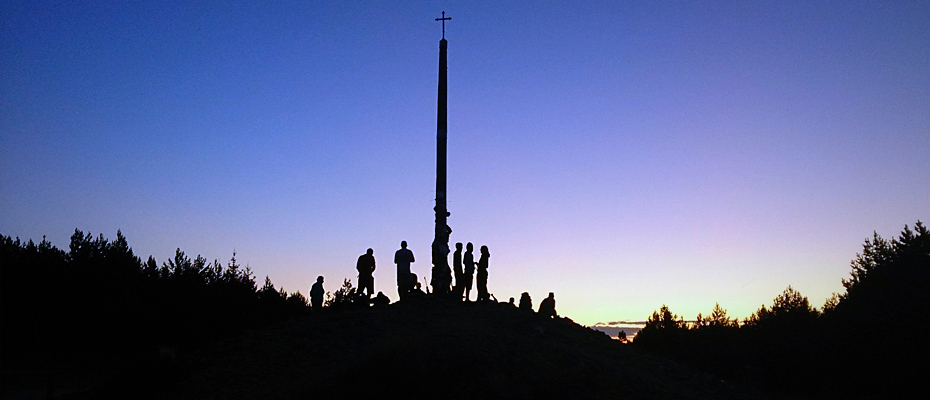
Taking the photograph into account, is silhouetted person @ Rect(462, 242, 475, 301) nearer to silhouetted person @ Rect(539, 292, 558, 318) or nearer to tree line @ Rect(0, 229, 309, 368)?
silhouetted person @ Rect(539, 292, 558, 318)

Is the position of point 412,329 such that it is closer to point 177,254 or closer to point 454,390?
point 454,390

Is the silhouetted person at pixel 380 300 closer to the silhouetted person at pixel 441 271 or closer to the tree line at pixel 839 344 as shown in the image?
the silhouetted person at pixel 441 271

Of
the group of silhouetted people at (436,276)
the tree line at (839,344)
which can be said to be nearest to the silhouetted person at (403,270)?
the group of silhouetted people at (436,276)

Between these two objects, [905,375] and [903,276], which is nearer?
[905,375]

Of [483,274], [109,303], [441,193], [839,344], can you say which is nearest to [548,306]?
[483,274]

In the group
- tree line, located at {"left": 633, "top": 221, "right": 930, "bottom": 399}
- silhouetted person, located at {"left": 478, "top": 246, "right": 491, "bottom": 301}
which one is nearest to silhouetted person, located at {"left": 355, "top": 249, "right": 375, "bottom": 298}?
silhouetted person, located at {"left": 478, "top": 246, "right": 491, "bottom": 301}

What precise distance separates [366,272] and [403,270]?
4.00ft

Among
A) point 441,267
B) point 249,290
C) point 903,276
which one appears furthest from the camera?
point 249,290

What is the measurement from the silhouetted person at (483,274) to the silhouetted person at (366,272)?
348 centimetres

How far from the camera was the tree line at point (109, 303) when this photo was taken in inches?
1559

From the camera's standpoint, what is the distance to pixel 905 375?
3488 cm

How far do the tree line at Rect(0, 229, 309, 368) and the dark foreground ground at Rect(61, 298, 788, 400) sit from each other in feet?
64.2

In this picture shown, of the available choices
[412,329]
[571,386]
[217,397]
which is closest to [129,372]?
[217,397]

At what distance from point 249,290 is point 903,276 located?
118 feet
